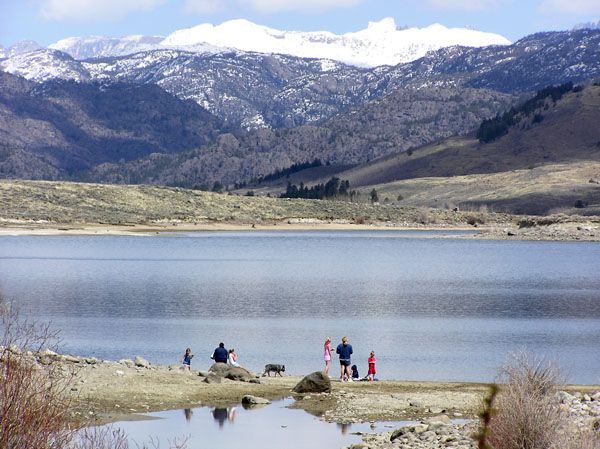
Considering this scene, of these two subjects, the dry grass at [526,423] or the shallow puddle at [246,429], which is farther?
the shallow puddle at [246,429]

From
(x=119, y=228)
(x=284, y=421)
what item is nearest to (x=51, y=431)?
(x=284, y=421)

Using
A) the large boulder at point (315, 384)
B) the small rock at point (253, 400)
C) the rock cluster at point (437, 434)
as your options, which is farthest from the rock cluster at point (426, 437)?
the large boulder at point (315, 384)

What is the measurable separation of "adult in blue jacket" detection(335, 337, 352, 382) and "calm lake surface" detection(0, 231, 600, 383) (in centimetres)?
225

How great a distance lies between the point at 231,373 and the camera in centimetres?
4006

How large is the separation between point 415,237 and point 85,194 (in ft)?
192

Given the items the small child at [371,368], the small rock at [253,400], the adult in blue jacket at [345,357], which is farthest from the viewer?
the small child at [371,368]

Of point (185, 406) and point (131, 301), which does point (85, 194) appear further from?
point (185, 406)

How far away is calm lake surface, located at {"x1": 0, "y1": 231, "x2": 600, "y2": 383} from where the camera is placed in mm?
50438

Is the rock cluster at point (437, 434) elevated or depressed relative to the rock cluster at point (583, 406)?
depressed

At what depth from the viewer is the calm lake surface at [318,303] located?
5044cm

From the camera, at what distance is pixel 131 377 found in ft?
125

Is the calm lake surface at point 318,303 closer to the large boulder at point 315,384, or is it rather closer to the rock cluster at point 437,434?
the large boulder at point 315,384

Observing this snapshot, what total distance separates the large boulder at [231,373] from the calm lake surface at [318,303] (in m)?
5.27

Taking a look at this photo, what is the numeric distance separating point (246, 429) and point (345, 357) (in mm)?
10068
